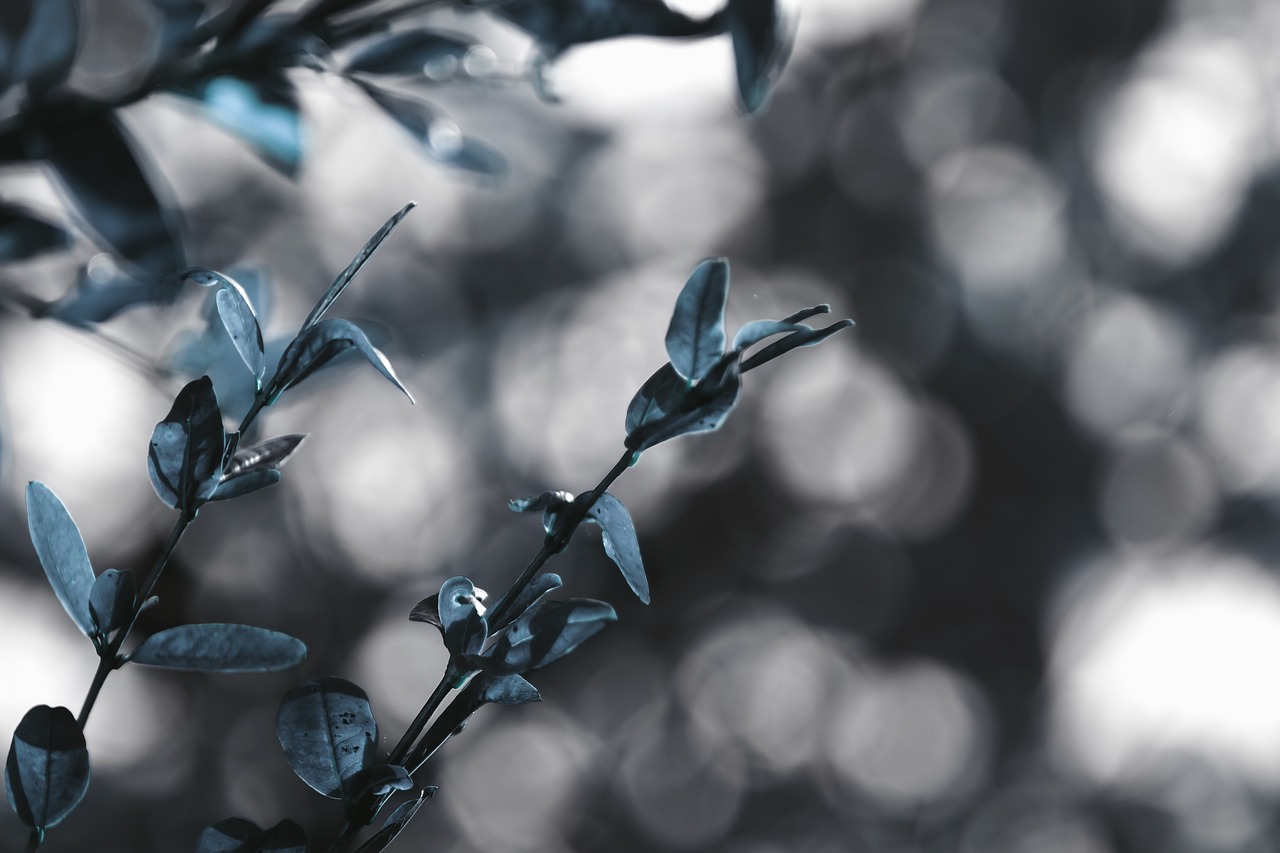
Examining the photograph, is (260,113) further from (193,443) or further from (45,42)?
(193,443)

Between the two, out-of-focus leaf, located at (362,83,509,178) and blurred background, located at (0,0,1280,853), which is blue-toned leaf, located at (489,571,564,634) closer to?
out-of-focus leaf, located at (362,83,509,178)

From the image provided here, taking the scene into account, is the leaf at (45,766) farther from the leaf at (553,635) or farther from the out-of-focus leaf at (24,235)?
the out-of-focus leaf at (24,235)

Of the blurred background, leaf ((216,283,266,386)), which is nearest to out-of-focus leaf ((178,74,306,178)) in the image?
leaf ((216,283,266,386))

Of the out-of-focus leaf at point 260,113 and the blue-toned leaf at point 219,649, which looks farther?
the out-of-focus leaf at point 260,113

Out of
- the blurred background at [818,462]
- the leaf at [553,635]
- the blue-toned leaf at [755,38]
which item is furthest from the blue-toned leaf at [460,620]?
the blurred background at [818,462]

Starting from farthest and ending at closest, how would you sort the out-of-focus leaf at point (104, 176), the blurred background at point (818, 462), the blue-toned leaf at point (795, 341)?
1. the blurred background at point (818, 462)
2. the out-of-focus leaf at point (104, 176)
3. the blue-toned leaf at point (795, 341)

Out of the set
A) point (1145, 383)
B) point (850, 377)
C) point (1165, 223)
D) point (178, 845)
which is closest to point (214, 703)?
point (178, 845)

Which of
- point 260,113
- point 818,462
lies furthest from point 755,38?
point 818,462
